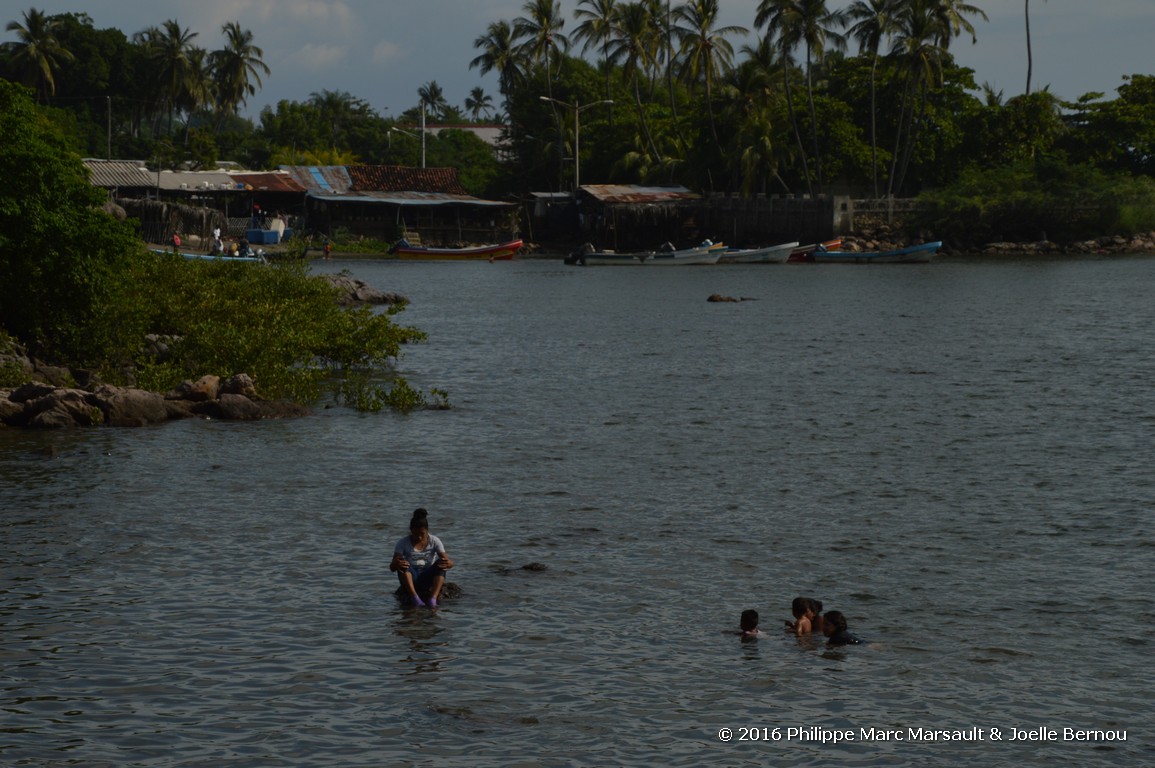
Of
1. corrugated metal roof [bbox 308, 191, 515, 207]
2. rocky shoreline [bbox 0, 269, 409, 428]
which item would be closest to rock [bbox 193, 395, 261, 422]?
rocky shoreline [bbox 0, 269, 409, 428]

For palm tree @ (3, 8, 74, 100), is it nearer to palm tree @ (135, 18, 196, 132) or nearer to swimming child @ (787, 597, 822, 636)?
palm tree @ (135, 18, 196, 132)

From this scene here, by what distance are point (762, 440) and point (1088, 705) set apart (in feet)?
43.4

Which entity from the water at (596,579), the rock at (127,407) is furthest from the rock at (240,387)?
the rock at (127,407)

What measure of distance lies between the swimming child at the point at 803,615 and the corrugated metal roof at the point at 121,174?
262 ft

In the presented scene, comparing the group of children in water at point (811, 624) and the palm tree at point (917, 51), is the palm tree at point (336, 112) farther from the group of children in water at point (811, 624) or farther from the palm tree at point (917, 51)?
the group of children in water at point (811, 624)

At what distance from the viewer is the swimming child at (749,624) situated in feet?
42.6

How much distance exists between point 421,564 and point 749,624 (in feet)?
11.4

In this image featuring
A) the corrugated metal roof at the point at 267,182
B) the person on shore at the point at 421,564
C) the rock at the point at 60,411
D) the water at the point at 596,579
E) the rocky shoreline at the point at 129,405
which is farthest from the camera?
the corrugated metal roof at the point at 267,182

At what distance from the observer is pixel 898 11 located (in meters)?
87.8

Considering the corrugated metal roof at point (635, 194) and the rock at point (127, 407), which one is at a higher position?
the corrugated metal roof at point (635, 194)

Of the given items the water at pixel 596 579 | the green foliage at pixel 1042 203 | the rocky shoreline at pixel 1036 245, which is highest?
the green foliage at pixel 1042 203

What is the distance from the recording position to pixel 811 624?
43.4 feet

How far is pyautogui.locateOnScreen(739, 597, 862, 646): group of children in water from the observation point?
12.9 m

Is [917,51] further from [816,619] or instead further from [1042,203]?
[816,619]
